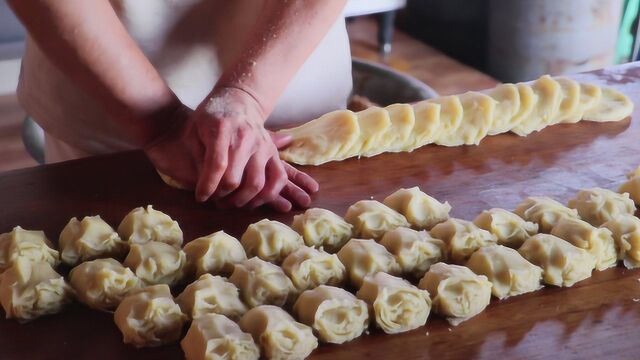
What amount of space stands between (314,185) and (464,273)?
0.41m

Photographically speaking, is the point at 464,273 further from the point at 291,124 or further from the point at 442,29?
the point at 442,29

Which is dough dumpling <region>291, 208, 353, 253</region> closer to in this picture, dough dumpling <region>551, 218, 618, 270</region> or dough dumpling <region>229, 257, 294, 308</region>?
dough dumpling <region>229, 257, 294, 308</region>

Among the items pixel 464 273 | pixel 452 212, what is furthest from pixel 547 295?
pixel 452 212

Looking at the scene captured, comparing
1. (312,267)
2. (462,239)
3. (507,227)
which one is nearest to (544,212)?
(507,227)

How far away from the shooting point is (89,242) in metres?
1.38

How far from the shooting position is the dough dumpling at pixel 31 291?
125 centimetres

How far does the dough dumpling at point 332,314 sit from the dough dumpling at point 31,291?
380 mm

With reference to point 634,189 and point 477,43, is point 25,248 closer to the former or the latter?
point 634,189

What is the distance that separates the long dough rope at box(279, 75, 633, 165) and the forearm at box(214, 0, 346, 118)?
0.53 feet

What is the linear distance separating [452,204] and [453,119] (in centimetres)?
26

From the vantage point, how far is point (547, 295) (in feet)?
4.41

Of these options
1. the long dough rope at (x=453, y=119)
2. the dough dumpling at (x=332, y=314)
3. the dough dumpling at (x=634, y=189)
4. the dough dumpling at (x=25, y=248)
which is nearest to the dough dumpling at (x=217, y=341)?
the dough dumpling at (x=332, y=314)

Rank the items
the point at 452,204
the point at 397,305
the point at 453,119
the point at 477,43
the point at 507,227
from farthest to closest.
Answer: the point at 477,43
the point at 453,119
the point at 452,204
the point at 507,227
the point at 397,305

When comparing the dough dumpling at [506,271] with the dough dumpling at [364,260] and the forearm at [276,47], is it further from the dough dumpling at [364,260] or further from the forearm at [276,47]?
the forearm at [276,47]
